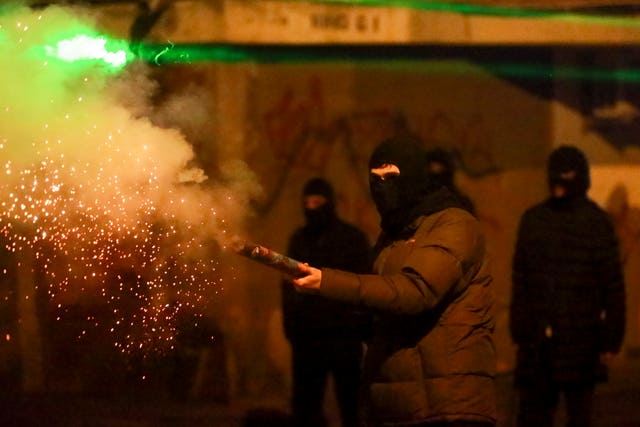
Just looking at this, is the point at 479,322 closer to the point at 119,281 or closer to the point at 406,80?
the point at 119,281

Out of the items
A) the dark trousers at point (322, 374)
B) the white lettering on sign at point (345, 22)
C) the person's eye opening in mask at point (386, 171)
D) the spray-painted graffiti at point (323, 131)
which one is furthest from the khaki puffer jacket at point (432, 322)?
the spray-painted graffiti at point (323, 131)

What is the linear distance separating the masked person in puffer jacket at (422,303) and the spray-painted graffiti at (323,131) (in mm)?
4687

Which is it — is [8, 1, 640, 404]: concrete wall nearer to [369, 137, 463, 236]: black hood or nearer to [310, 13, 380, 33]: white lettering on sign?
[310, 13, 380, 33]: white lettering on sign

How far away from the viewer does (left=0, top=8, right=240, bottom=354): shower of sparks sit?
5027 millimetres

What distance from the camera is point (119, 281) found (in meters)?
5.17

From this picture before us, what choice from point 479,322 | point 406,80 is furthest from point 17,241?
point 406,80

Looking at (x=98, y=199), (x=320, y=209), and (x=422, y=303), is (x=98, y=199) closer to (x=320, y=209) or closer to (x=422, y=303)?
(x=422, y=303)

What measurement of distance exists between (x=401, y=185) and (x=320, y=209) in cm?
248

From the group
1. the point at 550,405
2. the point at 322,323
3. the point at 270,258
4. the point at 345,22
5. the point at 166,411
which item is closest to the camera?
the point at 270,258

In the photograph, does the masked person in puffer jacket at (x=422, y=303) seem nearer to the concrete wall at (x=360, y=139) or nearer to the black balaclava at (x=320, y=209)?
the black balaclava at (x=320, y=209)

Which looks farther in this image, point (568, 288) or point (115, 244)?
point (568, 288)

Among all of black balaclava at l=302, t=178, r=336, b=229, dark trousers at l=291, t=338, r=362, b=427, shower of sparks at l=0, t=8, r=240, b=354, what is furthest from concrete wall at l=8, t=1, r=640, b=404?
shower of sparks at l=0, t=8, r=240, b=354

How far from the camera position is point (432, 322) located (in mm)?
4262

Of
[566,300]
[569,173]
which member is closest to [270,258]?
[566,300]
